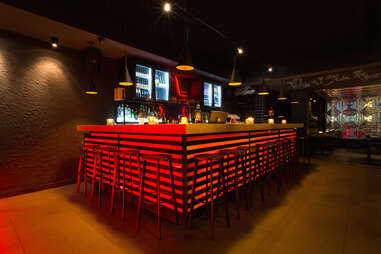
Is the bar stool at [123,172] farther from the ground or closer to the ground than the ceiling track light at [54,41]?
closer to the ground

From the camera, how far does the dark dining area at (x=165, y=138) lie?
2332mm

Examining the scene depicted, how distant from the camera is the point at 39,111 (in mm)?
3984

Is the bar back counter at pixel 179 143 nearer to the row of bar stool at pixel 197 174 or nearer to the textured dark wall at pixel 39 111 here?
the row of bar stool at pixel 197 174

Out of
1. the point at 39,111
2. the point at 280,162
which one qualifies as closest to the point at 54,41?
the point at 39,111

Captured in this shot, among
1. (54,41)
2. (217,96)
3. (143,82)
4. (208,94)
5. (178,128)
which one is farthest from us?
(217,96)

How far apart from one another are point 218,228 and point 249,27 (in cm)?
429

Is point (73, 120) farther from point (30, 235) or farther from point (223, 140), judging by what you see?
point (223, 140)

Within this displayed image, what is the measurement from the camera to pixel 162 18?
427cm

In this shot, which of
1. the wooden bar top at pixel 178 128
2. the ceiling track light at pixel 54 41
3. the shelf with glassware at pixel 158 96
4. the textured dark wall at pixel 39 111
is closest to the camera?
the wooden bar top at pixel 178 128

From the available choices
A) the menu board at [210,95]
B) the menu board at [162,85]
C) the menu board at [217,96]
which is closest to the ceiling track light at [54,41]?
the menu board at [162,85]

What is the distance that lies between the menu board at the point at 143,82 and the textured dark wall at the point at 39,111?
920 mm

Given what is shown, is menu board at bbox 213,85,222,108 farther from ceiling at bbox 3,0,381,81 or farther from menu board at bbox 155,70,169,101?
menu board at bbox 155,70,169,101

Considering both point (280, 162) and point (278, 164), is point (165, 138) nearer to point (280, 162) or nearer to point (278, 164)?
point (278, 164)

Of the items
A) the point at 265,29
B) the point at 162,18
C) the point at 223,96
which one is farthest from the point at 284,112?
the point at 162,18
